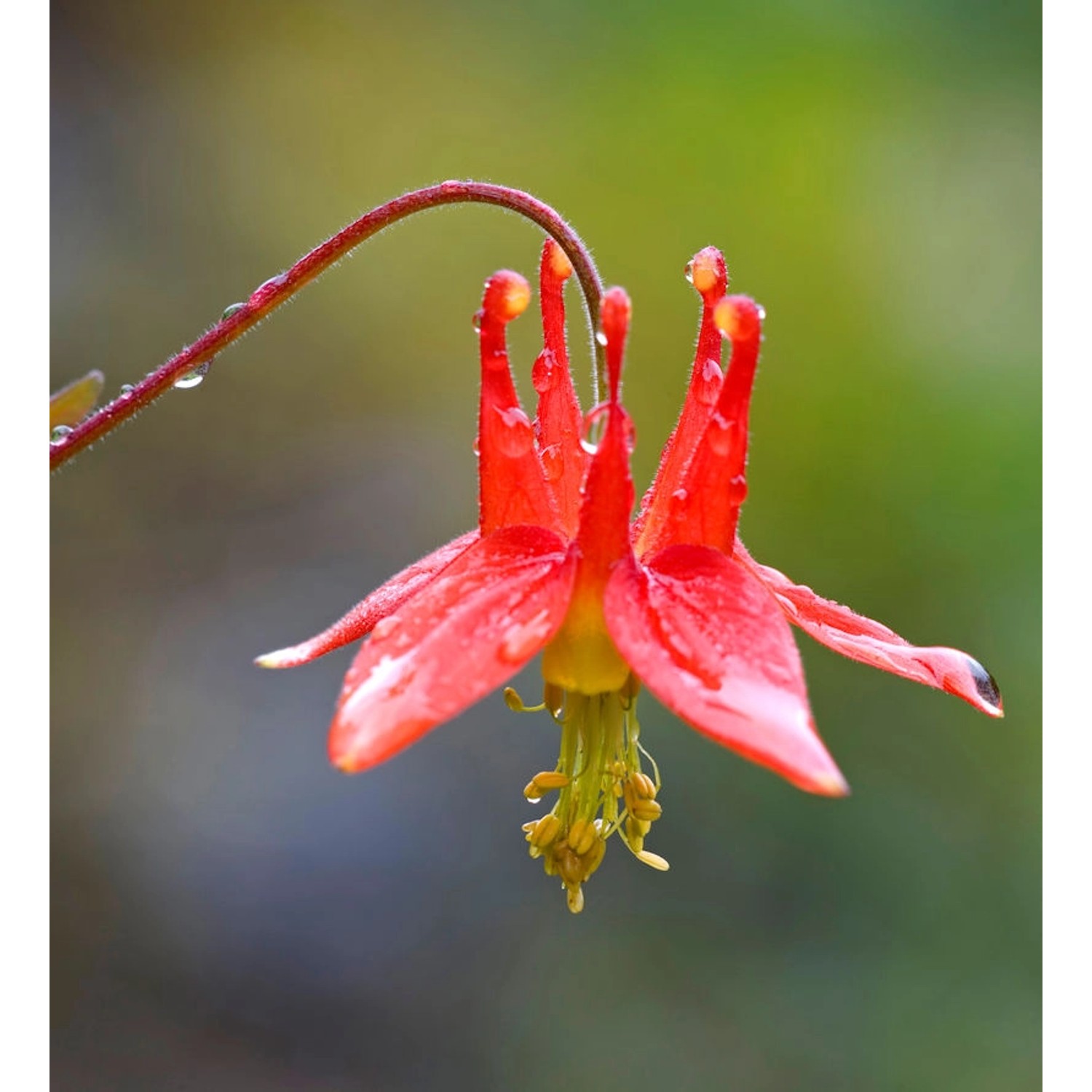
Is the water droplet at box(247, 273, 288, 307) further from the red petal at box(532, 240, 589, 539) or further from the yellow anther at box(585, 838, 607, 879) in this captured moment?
the yellow anther at box(585, 838, 607, 879)

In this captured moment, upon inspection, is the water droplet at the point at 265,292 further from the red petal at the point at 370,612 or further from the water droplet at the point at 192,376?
the red petal at the point at 370,612

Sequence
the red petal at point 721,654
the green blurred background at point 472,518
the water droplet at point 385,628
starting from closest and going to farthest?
the red petal at point 721,654
the water droplet at point 385,628
the green blurred background at point 472,518

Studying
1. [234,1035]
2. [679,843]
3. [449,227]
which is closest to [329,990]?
[234,1035]

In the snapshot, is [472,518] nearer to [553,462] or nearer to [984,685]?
[553,462]

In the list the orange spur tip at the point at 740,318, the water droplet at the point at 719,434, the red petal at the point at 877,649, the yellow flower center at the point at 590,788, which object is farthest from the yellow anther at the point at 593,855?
the orange spur tip at the point at 740,318

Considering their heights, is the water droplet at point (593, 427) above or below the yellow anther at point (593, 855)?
above

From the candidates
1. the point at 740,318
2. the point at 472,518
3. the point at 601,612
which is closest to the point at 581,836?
the point at 601,612

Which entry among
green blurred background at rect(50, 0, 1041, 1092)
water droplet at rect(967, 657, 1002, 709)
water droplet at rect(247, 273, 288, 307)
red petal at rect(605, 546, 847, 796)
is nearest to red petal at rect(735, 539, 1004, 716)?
water droplet at rect(967, 657, 1002, 709)
